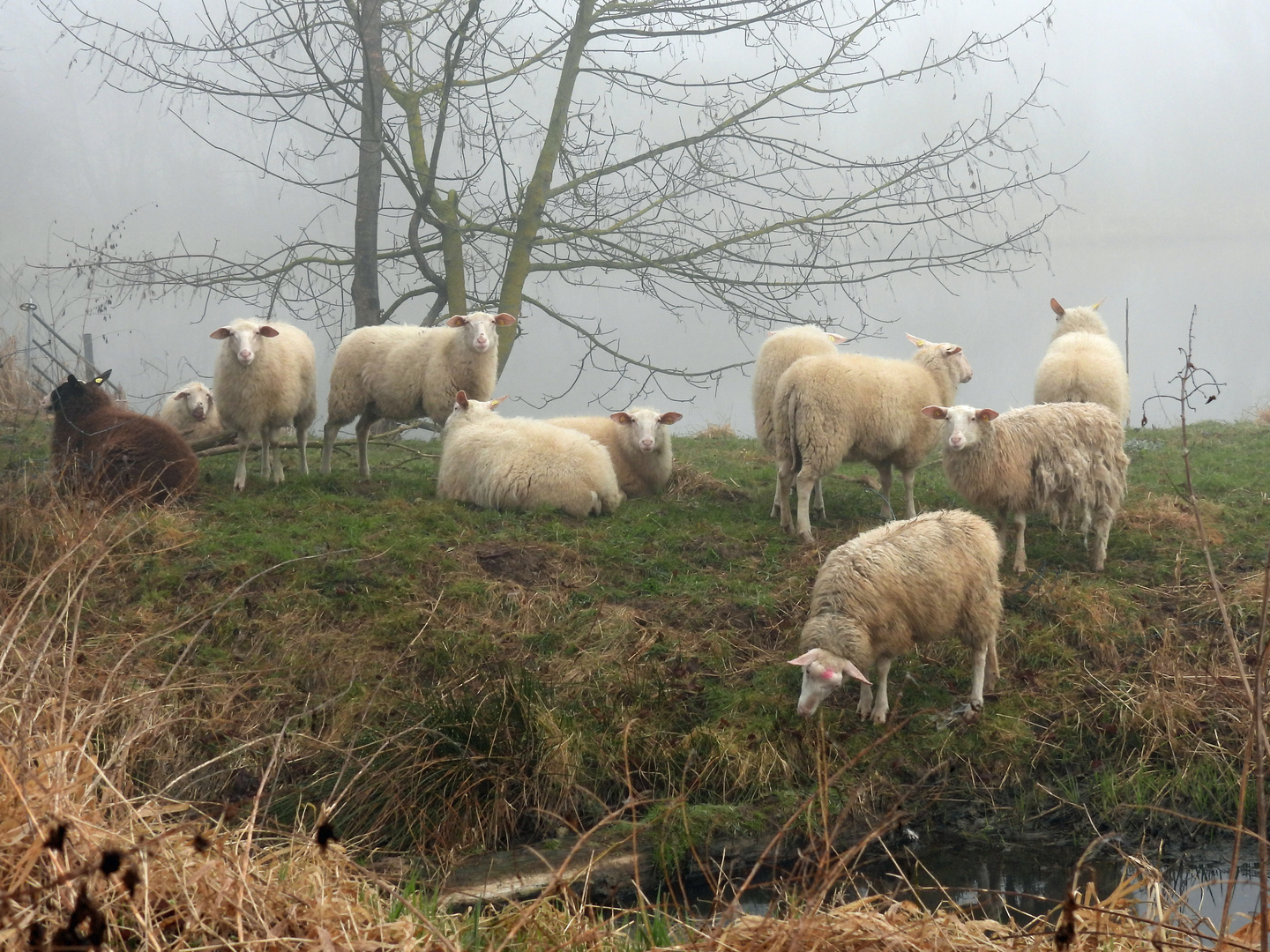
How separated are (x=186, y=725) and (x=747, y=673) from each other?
3.23 metres

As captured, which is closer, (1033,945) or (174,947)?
(174,947)

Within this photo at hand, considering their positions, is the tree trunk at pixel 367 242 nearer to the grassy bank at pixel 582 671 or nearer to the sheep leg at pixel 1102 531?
the grassy bank at pixel 582 671

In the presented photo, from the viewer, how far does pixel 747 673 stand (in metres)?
6.83

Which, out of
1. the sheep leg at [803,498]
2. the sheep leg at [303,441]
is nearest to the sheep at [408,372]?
the sheep leg at [303,441]

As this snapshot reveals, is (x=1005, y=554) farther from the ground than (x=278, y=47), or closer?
closer

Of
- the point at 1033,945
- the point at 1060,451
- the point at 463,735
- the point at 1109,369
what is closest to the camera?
the point at 1033,945

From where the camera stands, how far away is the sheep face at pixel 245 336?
9922mm

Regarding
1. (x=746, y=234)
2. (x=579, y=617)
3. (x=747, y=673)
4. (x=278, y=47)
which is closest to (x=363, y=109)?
(x=278, y=47)

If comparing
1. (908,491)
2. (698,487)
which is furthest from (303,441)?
(908,491)

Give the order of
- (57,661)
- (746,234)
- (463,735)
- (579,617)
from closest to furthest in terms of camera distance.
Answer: (57,661), (463,735), (579,617), (746,234)

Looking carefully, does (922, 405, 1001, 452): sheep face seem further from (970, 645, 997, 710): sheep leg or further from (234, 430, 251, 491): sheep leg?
(234, 430, 251, 491): sheep leg

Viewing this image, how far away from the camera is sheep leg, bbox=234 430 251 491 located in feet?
32.7

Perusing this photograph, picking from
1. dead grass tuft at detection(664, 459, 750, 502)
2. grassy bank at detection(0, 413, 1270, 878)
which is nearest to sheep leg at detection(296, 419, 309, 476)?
grassy bank at detection(0, 413, 1270, 878)

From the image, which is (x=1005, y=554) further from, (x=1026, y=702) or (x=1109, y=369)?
(x=1109, y=369)
